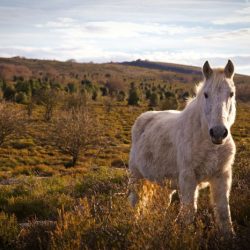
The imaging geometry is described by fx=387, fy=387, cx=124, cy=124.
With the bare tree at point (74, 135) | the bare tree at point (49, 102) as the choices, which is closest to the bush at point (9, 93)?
the bare tree at point (49, 102)

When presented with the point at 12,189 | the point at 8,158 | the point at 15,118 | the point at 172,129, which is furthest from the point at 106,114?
the point at 172,129

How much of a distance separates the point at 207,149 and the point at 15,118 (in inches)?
775

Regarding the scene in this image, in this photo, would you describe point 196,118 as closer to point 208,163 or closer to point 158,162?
point 208,163

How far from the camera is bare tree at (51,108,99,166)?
66.6 feet

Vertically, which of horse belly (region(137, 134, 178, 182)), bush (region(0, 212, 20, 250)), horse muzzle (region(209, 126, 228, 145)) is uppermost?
horse muzzle (region(209, 126, 228, 145))

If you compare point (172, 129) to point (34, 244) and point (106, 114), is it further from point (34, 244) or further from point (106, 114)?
point (106, 114)

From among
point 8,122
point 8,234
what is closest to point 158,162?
point 8,234

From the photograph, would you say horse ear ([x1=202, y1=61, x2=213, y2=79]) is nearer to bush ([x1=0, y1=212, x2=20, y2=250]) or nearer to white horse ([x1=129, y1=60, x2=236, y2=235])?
white horse ([x1=129, y1=60, x2=236, y2=235])

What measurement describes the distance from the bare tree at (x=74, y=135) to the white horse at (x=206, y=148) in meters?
14.9

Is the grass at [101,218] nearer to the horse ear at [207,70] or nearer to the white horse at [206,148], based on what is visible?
the white horse at [206,148]

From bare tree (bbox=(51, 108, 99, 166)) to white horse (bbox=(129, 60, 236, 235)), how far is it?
48.9 ft

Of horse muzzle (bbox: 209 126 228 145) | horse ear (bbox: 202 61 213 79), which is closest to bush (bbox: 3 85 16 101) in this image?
horse ear (bbox: 202 61 213 79)

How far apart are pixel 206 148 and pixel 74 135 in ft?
53.0

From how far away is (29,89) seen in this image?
159ft
